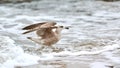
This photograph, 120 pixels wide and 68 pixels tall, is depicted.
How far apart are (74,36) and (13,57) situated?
3275 mm

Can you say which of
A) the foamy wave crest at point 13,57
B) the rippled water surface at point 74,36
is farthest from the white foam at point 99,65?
the foamy wave crest at point 13,57

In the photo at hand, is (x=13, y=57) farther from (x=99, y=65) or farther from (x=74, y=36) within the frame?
(x=74, y=36)

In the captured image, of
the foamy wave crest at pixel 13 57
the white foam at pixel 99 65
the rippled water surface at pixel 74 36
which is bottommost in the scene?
the rippled water surface at pixel 74 36

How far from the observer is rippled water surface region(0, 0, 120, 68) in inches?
296

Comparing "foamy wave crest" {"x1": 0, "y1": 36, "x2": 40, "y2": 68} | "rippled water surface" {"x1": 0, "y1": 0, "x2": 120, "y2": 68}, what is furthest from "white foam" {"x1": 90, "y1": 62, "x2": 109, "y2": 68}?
"foamy wave crest" {"x1": 0, "y1": 36, "x2": 40, "y2": 68}

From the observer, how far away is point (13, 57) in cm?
750

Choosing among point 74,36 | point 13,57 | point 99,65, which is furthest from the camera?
point 74,36

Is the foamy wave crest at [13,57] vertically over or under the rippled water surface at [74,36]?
over

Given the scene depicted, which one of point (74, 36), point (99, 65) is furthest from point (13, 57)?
point (74, 36)

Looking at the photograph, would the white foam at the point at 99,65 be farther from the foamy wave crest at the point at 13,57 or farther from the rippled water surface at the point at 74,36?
the foamy wave crest at the point at 13,57

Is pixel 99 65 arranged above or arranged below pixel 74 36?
above

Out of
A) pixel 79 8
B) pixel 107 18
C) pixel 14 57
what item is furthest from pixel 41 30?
pixel 79 8

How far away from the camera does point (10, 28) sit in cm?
1198

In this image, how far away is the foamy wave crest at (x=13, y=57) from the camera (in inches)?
281
